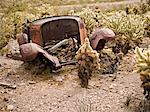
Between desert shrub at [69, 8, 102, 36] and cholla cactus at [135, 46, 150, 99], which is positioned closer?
cholla cactus at [135, 46, 150, 99]

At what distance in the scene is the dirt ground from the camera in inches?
277

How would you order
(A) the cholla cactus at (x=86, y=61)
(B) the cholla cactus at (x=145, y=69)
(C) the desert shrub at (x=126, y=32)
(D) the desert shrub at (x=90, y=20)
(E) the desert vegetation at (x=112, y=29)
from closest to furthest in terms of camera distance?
1. (B) the cholla cactus at (x=145, y=69)
2. (E) the desert vegetation at (x=112, y=29)
3. (A) the cholla cactus at (x=86, y=61)
4. (C) the desert shrub at (x=126, y=32)
5. (D) the desert shrub at (x=90, y=20)

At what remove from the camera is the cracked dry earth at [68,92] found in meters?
7.06

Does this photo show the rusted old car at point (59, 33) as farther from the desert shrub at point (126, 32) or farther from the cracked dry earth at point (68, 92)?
the desert shrub at point (126, 32)

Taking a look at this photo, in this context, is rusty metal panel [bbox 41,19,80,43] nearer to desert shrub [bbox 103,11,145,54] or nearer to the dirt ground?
the dirt ground

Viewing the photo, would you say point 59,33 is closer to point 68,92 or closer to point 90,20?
point 68,92

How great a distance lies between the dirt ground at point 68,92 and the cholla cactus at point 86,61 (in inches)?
10.6

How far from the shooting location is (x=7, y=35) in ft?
42.4

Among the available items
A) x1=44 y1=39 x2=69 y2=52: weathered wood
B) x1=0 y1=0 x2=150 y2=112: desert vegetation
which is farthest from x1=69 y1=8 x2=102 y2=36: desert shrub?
x1=44 y1=39 x2=69 y2=52: weathered wood

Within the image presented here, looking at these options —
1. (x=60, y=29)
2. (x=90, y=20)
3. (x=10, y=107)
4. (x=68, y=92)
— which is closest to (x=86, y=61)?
(x=68, y=92)

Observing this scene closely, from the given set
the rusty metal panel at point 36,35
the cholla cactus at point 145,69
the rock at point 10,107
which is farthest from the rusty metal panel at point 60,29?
the cholla cactus at point 145,69

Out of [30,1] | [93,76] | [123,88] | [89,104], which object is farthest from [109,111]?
[30,1]

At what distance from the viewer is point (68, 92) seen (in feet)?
25.7

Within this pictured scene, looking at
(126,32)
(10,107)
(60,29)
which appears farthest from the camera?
(126,32)
